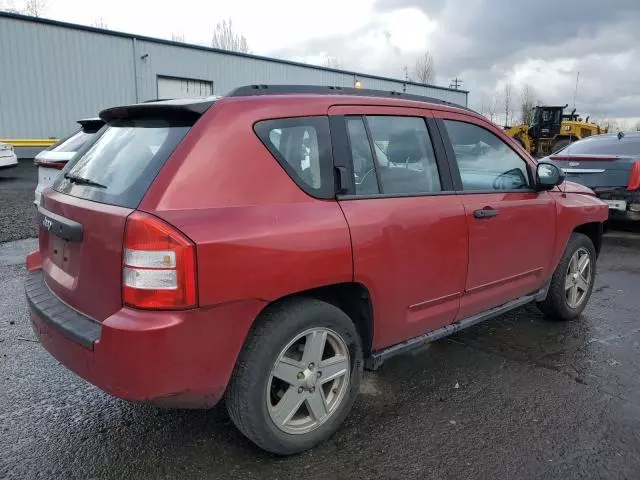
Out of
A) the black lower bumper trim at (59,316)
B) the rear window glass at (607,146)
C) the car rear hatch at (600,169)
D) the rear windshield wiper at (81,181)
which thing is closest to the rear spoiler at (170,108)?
the rear windshield wiper at (81,181)

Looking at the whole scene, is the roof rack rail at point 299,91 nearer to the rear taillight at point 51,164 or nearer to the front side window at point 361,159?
the front side window at point 361,159

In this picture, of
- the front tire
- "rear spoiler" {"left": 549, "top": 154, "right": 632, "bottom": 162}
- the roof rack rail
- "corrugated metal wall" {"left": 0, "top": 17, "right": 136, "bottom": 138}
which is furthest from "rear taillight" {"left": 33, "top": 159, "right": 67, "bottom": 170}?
"corrugated metal wall" {"left": 0, "top": 17, "right": 136, "bottom": 138}

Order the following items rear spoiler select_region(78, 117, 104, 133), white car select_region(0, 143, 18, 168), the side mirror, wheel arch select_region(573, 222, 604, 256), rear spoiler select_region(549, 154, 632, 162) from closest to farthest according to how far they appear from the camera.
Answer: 1. the side mirror
2. wheel arch select_region(573, 222, 604, 256)
3. rear spoiler select_region(78, 117, 104, 133)
4. rear spoiler select_region(549, 154, 632, 162)
5. white car select_region(0, 143, 18, 168)

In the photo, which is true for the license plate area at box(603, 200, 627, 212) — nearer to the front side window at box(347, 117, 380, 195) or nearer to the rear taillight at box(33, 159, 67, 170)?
the front side window at box(347, 117, 380, 195)

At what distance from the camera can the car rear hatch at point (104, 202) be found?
232cm

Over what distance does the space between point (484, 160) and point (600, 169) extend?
546 centimetres

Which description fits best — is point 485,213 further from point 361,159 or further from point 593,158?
point 593,158

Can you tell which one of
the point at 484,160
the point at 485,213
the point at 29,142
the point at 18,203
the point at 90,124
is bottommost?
the point at 18,203

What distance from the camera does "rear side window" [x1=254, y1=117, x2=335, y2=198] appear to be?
2.57 metres

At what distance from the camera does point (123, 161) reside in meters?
2.64

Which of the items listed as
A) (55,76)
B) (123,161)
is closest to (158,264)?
(123,161)

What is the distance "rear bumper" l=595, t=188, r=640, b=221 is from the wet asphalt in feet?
14.5

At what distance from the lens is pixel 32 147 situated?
17.4m

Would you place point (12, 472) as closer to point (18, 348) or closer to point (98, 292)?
point (98, 292)
